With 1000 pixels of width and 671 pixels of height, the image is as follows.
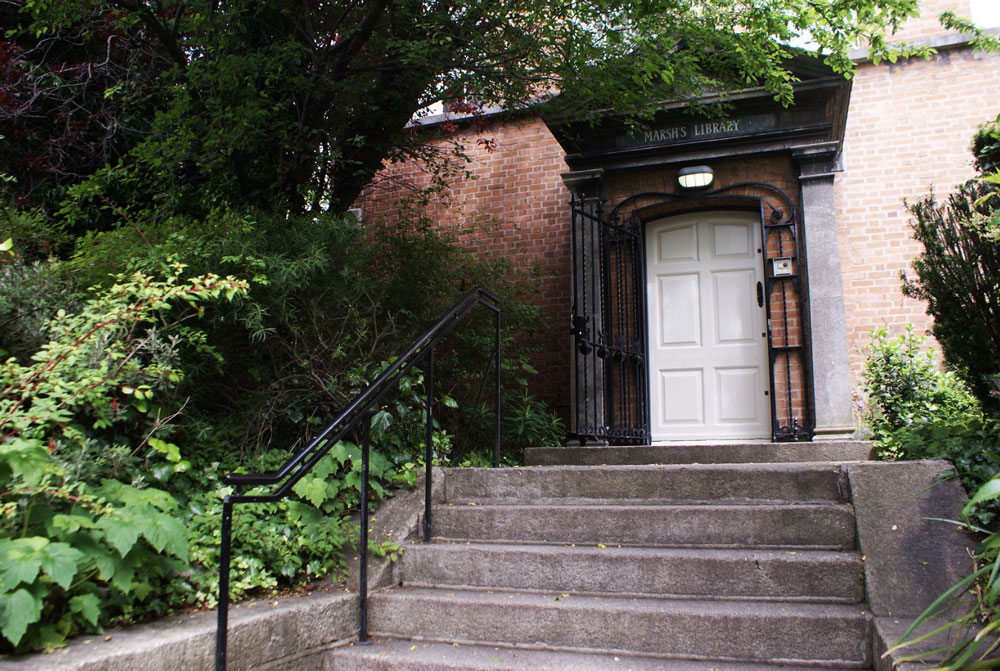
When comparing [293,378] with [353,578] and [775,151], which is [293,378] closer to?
[353,578]

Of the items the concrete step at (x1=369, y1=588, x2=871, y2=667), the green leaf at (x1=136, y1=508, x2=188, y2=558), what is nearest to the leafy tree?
the green leaf at (x1=136, y1=508, x2=188, y2=558)

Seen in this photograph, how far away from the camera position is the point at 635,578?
2.91 m

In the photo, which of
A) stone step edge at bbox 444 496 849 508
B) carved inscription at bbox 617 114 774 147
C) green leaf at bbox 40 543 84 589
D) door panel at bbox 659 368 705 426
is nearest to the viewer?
green leaf at bbox 40 543 84 589

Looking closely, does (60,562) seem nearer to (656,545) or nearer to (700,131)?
(656,545)

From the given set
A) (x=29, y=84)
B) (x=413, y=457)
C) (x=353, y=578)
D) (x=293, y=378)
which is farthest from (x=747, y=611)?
(x=29, y=84)

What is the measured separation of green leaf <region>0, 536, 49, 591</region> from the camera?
6.80 ft

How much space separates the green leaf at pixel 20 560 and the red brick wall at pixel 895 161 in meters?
6.16

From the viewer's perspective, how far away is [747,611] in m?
2.58

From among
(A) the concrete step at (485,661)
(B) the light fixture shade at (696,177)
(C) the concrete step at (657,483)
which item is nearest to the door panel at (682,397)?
(B) the light fixture shade at (696,177)

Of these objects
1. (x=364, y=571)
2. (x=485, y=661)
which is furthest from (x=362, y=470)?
(x=485, y=661)

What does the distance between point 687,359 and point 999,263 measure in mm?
3577

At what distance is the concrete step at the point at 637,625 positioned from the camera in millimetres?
2484

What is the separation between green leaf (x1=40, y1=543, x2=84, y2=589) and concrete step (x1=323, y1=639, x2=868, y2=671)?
100cm

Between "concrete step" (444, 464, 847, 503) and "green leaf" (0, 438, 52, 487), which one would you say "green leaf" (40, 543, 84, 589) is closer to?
"green leaf" (0, 438, 52, 487)
